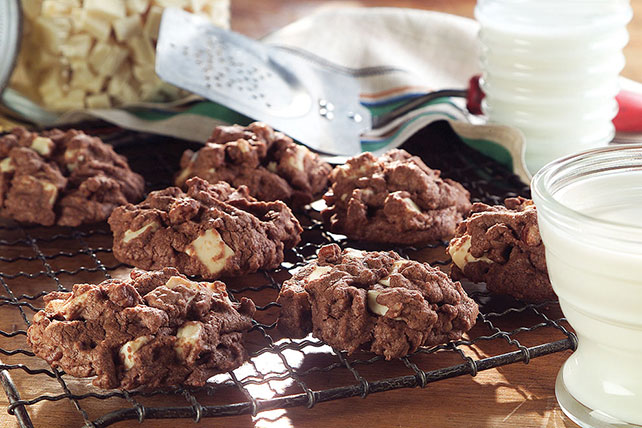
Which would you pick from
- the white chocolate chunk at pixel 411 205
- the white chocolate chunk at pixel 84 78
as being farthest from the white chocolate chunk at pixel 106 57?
the white chocolate chunk at pixel 411 205

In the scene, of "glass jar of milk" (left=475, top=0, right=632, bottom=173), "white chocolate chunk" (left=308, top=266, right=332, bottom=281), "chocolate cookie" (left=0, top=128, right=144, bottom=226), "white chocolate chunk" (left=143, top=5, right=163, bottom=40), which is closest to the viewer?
"white chocolate chunk" (left=308, top=266, right=332, bottom=281)

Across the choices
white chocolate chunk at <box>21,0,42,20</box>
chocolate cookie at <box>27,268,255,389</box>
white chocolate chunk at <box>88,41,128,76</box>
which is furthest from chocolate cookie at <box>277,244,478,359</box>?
white chocolate chunk at <box>21,0,42,20</box>

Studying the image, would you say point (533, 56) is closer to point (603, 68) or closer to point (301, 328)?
point (603, 68)

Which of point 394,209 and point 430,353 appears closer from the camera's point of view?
point 430,353

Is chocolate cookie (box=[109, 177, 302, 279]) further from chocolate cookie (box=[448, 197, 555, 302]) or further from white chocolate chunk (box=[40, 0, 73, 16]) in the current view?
white chocolate chunk (box=[40, 0, 73, 16])

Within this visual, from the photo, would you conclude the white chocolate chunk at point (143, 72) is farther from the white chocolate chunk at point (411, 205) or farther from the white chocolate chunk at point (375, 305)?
the white chocolate chunk at point (375, 305)

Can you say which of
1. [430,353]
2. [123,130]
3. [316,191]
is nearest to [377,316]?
[430,353]

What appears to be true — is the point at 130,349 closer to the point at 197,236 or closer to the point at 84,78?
the point at 197,236
